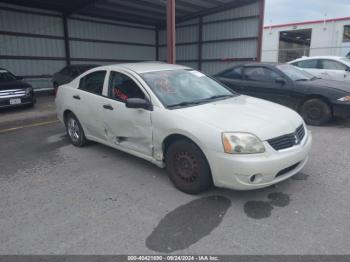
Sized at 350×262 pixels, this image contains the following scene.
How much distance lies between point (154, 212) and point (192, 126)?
40.6 inches

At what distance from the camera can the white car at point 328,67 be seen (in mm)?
9734

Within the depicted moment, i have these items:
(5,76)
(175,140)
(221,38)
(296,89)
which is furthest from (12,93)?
(221,38)

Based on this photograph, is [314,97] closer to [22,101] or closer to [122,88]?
[122,88]

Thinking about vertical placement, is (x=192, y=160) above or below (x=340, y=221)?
above

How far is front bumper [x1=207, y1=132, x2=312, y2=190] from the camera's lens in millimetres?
2945

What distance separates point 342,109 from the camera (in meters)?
6.27

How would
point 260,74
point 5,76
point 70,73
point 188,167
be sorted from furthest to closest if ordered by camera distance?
point 70,73 → point 5,76 → point 260,74 → point 188,167

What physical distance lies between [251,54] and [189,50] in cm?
440

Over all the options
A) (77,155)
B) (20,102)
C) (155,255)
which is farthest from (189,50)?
(155,255)

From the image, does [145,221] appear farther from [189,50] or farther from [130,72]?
[189,50]

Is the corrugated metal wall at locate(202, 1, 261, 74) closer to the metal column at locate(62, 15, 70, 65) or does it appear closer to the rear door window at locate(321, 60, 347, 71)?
the rear door window at locate(321, 60, 347, 71)

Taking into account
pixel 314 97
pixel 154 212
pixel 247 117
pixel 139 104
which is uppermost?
pixel 139 104

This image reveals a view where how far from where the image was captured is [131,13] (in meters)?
15.8

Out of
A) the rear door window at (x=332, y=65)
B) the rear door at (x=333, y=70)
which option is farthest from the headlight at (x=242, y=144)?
the rear door window at (x=332, y=65)
